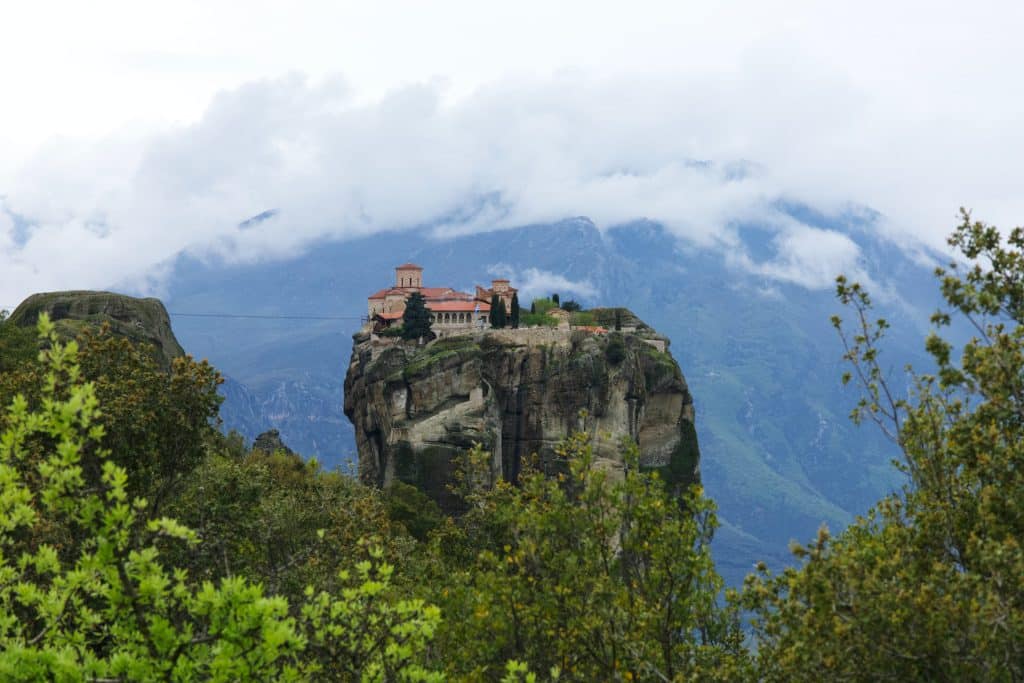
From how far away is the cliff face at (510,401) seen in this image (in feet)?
398

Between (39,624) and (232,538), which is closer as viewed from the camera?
(39,624)

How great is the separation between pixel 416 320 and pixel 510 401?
18261 mm

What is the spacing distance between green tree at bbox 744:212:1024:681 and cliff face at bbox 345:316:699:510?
9289cm

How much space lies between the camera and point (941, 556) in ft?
77.0

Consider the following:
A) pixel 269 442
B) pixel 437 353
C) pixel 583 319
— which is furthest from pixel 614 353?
pixel 269 442

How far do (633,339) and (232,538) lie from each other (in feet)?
341

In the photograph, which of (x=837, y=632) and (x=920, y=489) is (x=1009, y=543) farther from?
(x=920, y=489)

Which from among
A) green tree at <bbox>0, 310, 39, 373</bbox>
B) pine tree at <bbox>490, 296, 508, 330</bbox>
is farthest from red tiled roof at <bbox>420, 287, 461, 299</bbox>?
green tree at <bbox>0, 310, 39, 373</bbox>

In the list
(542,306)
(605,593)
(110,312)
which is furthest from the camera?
(542,306)

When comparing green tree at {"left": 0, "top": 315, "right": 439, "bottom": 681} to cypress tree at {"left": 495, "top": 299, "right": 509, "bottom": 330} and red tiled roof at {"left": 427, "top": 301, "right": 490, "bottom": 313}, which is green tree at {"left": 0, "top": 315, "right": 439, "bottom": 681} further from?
red tiled roof at {"left": 427, "top": 301, "right": 490, "bottom": 313}

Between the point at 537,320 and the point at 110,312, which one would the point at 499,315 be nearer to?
the point at 537,320

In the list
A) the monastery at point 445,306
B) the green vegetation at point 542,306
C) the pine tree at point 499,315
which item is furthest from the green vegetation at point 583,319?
the pine tree at point 499,315

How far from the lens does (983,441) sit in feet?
75.9

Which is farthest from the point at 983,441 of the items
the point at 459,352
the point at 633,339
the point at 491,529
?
the point at 633,339
